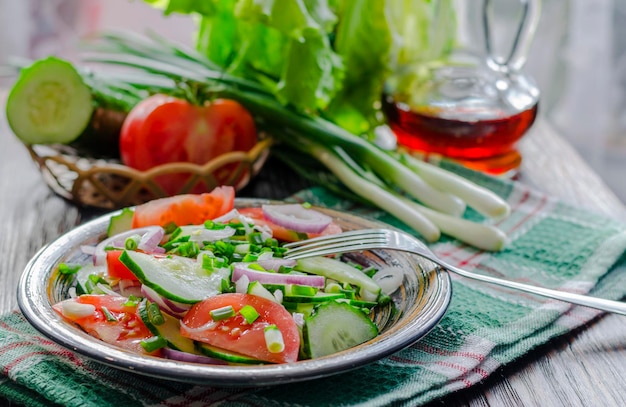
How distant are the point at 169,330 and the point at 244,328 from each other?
0.36 ft

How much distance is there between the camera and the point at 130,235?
52.0 inches

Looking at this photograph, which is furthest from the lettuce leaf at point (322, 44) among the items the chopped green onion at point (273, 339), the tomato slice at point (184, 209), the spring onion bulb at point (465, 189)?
the chopped green onion at point (273, 339)

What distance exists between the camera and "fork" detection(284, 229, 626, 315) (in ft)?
4.06

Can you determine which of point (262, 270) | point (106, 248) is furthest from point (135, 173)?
point (262, 270)

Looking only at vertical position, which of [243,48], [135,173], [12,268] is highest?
[243,48]

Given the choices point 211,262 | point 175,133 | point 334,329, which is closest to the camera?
point 334,329

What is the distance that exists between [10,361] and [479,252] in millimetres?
932

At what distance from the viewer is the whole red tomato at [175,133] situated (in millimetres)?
1858

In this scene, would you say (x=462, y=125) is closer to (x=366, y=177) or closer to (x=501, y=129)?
(x=501, y=129)

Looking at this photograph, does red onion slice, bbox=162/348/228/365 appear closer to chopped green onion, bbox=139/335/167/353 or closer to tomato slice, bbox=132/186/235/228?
chopped green onion, bbox=139/335/167/353

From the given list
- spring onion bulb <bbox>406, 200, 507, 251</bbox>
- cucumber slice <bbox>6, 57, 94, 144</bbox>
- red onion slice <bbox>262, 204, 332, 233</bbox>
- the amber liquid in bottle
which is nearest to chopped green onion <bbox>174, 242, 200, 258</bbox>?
red onion slice <bbox>262, 204, 332, 233</bbox>

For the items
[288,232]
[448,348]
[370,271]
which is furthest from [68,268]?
[448,348]

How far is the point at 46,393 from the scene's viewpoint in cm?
107

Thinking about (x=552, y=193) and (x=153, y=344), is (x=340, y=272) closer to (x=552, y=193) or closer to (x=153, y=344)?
(x=153, y=344)
